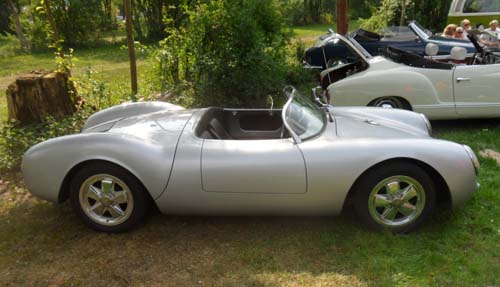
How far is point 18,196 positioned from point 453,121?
5.84m

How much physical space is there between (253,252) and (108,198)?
125cm

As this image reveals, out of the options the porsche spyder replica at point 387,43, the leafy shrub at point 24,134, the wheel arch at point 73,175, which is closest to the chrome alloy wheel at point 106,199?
the wheel arch at point 73,175

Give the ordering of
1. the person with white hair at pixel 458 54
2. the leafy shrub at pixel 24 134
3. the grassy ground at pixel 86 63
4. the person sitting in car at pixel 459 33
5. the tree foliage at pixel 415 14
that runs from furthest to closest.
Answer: the tree foliage at pixel 415 14 < the grassy ground at pixel 86 63 < the person sitting in car at pixel 459 33 < the person with white hair at pixel 458 54 < the leafy shrub at pixel 24 134

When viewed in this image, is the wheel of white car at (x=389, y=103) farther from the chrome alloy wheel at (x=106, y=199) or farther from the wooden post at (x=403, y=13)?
the wooden post at (x=403, y=13)

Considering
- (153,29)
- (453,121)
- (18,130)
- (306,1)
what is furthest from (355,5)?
(18,130)

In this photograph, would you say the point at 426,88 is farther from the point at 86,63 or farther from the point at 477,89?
the point at 86,63

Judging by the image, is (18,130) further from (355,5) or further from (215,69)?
(355,5)

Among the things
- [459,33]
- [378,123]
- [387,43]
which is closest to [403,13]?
[459,33]

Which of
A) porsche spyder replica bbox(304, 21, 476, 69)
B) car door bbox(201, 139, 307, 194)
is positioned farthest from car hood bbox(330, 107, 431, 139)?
porsche spyder replica bbox(304, 21, 476, 69)

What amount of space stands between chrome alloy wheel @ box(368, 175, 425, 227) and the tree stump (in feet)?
14.5

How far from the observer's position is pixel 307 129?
145 inches

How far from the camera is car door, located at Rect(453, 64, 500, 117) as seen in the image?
5871mm

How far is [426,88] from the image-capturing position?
5.93 meters

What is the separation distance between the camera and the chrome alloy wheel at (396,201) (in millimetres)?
3482
